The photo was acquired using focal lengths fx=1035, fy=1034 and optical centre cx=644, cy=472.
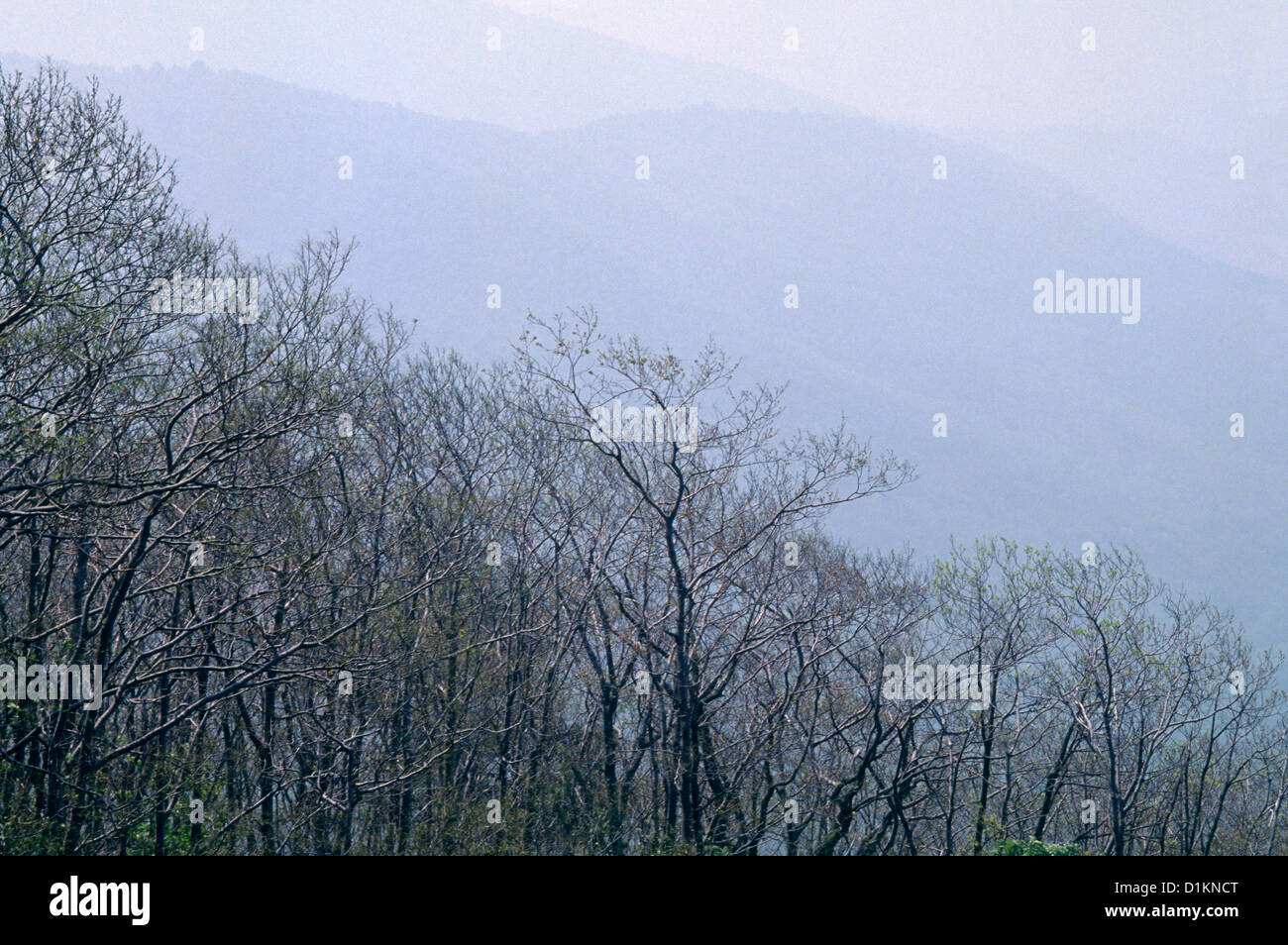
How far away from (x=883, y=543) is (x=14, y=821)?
5028 inches

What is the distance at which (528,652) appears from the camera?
2389 centimetres

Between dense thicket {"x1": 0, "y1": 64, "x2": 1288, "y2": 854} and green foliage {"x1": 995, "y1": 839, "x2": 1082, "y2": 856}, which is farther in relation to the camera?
green foliage {"x1": 995, "y1": 839, "x2": 1082, "y2": 856}

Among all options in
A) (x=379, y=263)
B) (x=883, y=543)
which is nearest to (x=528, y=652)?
(x=883, y=543)

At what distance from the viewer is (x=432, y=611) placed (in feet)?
68.6

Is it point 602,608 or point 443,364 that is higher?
point 443,364

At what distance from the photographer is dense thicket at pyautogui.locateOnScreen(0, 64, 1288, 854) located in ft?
43.4

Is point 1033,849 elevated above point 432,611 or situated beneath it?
situated beneath

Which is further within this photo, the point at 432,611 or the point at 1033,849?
the point at 432,611

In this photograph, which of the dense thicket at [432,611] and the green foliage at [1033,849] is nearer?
the dense thicket at [432,611]

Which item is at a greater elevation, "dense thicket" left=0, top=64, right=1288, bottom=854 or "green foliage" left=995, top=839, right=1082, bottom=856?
"dense thicket" left=0, top=64, right=1288, bottom=854

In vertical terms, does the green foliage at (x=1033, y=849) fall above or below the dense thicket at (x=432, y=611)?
below

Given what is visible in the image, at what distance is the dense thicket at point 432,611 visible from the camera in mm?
13242
